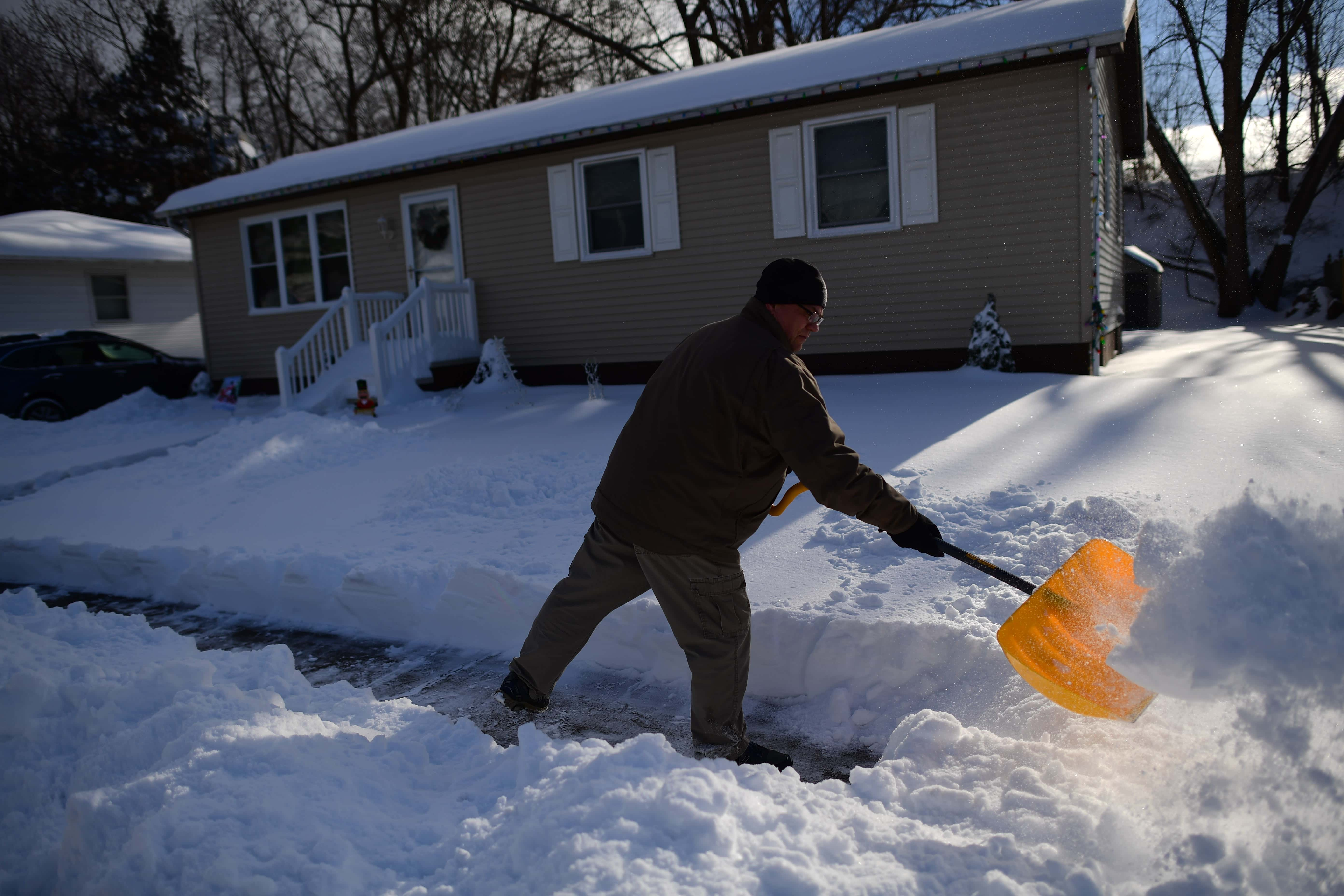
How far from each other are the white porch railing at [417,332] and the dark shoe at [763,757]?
932cm

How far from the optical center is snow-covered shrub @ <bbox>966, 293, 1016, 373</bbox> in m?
9.18

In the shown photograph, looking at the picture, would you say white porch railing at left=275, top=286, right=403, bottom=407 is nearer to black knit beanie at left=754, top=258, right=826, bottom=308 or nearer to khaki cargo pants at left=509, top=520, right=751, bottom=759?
khaki cargo pants at left=509, top=520, right=751, bottom=759

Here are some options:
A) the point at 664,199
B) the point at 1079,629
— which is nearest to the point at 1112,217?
the point at 664,199

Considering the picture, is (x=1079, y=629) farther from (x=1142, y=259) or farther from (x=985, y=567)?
(x=1142, y=259)

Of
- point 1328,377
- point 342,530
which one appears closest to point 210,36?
point 342,530

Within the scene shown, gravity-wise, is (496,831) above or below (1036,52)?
below

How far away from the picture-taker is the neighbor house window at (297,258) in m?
14.1

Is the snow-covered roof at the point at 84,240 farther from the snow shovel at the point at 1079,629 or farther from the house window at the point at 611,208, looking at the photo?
the snow shovel at the point at 1079,629

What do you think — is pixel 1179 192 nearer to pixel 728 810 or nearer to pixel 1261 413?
pixel 1261 413

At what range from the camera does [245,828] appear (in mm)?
2246

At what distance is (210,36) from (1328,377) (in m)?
37.4

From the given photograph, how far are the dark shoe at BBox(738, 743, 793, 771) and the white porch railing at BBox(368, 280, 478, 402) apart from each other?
30.6 feet

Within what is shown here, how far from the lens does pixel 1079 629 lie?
2.82 meters

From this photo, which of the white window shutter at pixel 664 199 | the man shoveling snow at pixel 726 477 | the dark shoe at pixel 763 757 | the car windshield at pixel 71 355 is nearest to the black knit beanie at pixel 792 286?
the man shoveling snow at pixel 726 477
